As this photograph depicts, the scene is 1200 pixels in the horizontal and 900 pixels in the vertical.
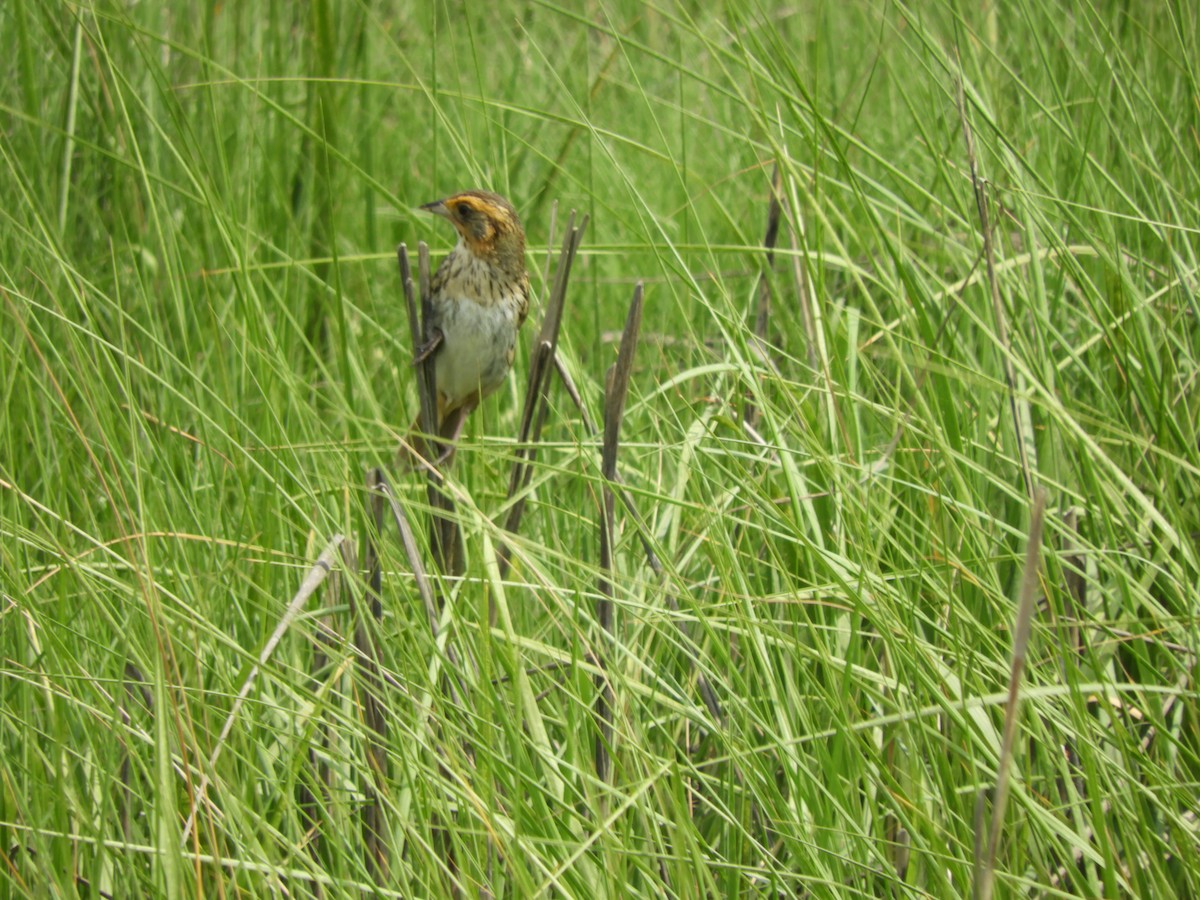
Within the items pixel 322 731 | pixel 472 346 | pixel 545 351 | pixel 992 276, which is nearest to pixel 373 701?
pixel 322 731

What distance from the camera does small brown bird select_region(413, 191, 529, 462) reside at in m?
3.01

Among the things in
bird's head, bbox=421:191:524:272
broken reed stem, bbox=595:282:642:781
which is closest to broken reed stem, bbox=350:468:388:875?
broken reed stem, bbox=595:282:642:781

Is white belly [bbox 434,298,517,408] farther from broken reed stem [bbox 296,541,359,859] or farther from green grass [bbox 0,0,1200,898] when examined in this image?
broken reed stem [bbox 296,541,359,859]

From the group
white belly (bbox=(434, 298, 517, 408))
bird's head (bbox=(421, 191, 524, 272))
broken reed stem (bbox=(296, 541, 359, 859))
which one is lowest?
broken reed stem (bbox=(296, 541, 359, 859))

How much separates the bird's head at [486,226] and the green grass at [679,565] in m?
0.29

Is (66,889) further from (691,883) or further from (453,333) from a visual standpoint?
(453,333)

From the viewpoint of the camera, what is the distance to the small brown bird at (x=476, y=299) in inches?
118

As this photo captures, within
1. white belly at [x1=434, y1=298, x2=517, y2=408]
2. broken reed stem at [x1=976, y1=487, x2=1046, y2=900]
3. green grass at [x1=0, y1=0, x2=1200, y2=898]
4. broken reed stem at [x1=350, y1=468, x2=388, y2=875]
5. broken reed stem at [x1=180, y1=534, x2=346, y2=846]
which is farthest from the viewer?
white belly at [x1=434, y1=298, x2=517, y2=408]

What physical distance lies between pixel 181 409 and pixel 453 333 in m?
0.80

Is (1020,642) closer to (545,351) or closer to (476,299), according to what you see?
(545,351)

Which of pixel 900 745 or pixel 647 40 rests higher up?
pixel 647 40

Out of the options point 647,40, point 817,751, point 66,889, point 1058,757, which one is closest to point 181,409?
point 66,889

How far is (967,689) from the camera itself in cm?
193

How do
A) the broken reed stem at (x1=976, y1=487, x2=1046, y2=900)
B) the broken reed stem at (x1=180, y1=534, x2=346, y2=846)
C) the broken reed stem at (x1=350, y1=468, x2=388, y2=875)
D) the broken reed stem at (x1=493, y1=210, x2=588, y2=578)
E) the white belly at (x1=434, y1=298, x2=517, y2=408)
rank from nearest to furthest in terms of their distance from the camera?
the broken reed stem at (x1=976, y1=487, x2=1046, y2=900) < the broken reed stem at (x1=180, y1=534, x2=346, y2=846) < the broken reed stem at (x1=350, y1=468, x2=388, y2=875) < the broken reed stem at (x1=493, y1=210, x2=588, y2=578) < the white belly at (x1=434, y1=298, x2=517, y2=408)
